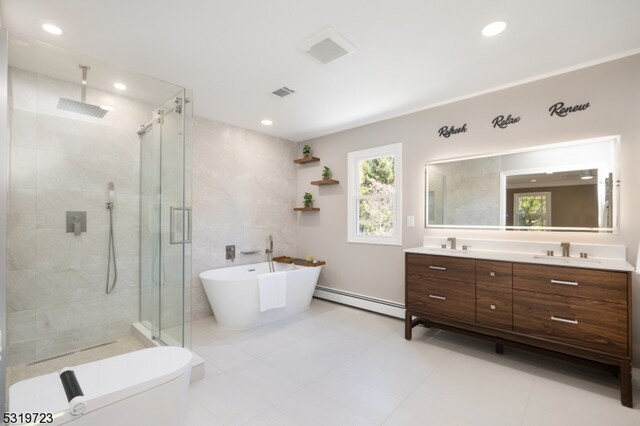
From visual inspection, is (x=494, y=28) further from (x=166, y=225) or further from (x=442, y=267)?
(x=166, y=225)

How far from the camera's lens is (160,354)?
1.67m

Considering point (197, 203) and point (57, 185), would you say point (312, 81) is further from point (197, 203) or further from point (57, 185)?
point (57, 185)

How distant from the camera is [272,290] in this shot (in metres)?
3.30

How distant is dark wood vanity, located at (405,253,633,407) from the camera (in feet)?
6.36

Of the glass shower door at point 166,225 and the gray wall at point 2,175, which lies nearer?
the gray wall at point 2,175

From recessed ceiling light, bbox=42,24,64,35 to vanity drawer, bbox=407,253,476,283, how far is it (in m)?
3.29

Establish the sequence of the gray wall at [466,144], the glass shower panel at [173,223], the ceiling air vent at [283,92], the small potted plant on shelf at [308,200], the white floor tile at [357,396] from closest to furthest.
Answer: the white floor tile at [357,396] → the gray wall at [466,144] → the glass shower panel at [173,223] → the ceiling air vent at [283,92] → the small potted plant on shelf at [308,200]

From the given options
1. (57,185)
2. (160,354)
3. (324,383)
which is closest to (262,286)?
(324,383)

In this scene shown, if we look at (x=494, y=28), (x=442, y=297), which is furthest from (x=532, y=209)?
(x=494, y=28)

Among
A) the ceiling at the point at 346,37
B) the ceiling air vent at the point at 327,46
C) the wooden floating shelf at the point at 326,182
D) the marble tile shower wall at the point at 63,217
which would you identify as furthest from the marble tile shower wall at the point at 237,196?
the ceiling air vent at the point at 327,46

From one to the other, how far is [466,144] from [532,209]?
2.97 ft

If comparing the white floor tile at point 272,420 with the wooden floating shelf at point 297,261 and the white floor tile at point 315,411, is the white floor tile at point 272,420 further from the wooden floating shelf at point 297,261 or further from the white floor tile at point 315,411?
the wooden floating shelf at point 297,261

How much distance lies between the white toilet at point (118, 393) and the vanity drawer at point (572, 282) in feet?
8.06

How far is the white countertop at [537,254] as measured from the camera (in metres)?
2.10
